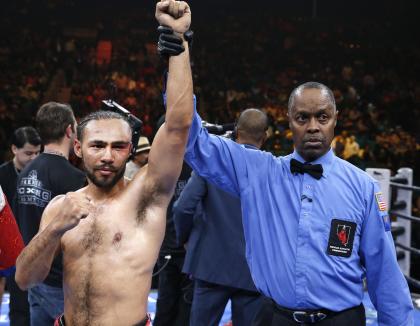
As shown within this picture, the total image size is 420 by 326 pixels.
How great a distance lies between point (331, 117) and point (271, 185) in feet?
1.00

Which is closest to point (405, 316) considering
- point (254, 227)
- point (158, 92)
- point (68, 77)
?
point (254, 227)

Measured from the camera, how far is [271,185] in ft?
7.49

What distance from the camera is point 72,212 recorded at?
1.81 meters

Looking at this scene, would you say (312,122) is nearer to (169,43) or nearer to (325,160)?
(325,160)

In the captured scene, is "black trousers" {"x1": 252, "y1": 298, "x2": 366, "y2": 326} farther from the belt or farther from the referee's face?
the referee's face

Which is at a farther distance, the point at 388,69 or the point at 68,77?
the point at 388,69

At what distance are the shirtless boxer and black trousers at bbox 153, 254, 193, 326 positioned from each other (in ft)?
6.20

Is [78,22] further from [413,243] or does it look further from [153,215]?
[153,215]

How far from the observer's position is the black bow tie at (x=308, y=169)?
7.32 feet

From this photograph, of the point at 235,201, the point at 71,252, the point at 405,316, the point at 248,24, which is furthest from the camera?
the point at 248,24

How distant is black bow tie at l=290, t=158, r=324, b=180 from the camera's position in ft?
7.32

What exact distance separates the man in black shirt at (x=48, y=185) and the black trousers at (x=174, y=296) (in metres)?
1.08

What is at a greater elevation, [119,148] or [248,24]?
[248,24]

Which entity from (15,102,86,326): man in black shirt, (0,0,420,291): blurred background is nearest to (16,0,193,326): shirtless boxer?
(15,102,86,326): man in black shirt
